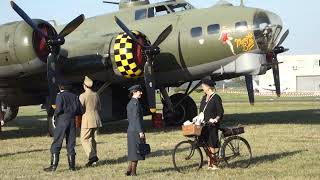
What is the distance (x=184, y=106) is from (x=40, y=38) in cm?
775

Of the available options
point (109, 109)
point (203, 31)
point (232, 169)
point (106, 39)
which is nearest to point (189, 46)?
point (203, 31)

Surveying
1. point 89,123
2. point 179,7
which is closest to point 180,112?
point 179,7

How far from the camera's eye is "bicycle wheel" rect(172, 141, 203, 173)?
1077 cm

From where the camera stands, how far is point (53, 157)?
37.1 feet

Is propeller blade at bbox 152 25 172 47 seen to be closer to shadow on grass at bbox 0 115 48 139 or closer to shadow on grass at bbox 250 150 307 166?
shadow on grass at bbox 0 115 48 139

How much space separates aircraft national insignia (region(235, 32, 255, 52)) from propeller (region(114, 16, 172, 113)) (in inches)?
104

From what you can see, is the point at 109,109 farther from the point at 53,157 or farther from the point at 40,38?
the point at 53,157

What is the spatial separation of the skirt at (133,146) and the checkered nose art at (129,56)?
777 cm

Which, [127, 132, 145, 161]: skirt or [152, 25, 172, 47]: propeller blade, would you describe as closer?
[127, 132, 145, 161]: skirt

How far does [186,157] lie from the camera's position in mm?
11703

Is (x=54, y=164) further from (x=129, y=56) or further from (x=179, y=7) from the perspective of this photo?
(x=179, y=7)

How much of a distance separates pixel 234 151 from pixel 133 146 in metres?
2.33

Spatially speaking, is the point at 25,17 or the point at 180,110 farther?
the point at 180,110

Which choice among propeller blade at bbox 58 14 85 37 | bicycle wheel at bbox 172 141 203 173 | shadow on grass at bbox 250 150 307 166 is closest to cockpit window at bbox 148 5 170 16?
propeller blade at bbox 58 14 85 37
